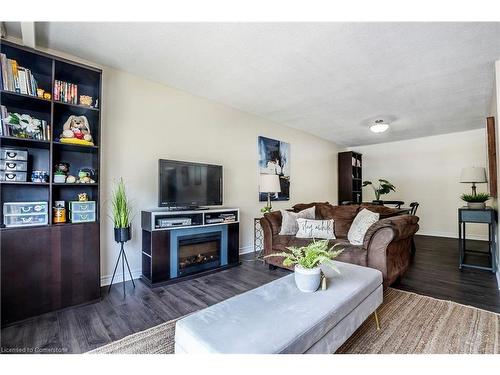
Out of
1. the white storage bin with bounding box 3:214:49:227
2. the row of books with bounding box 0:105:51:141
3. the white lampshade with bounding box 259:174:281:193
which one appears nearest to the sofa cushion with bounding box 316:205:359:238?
the white lampshade with bounding box 259:174:281:193

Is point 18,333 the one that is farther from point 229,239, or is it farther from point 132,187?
point 229,239

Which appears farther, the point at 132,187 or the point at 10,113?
the point at 132,187

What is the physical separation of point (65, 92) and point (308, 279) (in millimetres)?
2744

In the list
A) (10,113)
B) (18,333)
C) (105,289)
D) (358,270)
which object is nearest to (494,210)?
(358,270)

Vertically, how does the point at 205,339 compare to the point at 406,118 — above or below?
below

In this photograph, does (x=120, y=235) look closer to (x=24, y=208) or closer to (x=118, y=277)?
(x=118, y=277)

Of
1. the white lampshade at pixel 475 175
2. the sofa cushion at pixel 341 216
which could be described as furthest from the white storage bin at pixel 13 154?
the white lampshade at pixel 475 175

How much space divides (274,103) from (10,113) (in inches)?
123

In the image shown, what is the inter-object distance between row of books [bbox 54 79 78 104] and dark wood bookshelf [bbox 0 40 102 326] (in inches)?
2.1

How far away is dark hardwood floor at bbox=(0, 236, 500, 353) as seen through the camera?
175 cm

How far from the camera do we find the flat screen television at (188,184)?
9.78 ft

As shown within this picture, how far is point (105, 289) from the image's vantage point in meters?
Answer: 2.63

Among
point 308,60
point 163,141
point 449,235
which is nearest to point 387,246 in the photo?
point 308,60

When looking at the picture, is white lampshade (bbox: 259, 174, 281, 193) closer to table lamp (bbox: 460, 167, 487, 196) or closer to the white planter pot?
the white planter pot
